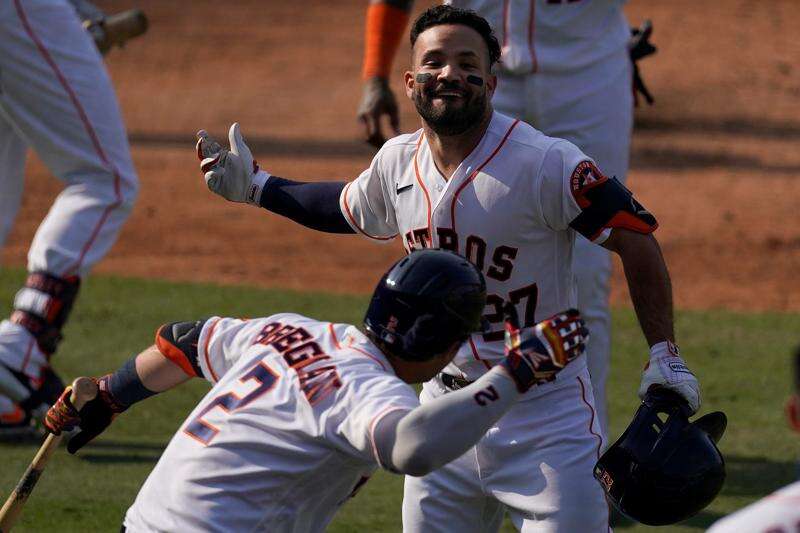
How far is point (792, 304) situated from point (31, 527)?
252 inches

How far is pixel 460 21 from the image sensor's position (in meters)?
4.47

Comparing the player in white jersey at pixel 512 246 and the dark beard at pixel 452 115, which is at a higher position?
the dark beard at pixel 452 115

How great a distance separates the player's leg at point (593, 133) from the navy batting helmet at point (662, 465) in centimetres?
152

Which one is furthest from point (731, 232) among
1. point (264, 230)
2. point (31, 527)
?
point (31, 527)

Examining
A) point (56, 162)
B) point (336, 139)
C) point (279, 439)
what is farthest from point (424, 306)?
point (336, 139)

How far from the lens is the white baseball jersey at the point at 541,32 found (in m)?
5.97

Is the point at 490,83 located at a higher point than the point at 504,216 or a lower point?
higher

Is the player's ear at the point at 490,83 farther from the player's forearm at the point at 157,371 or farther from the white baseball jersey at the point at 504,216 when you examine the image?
the player's forearm at the point at 157,371

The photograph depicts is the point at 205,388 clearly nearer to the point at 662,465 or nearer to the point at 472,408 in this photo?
the point at 662,465

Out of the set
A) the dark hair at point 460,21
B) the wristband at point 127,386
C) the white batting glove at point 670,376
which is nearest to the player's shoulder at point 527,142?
the dark hair at point 460,21

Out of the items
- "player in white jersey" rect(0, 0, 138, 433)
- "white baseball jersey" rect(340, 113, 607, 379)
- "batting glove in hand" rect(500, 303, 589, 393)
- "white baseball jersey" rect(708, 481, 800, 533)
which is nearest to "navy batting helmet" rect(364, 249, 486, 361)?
"batting glove in hand" rect(500, 303, 589, 393)

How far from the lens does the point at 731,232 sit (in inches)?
506

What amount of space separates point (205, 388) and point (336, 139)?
29.4 ft

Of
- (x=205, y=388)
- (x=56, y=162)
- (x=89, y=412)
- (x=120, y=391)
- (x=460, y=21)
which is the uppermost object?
(x=460, y=21)
